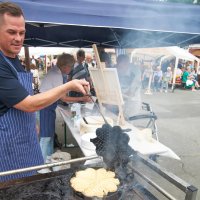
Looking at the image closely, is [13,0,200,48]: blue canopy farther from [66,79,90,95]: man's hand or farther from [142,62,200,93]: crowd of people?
[142,62,200,93]: crowd of people

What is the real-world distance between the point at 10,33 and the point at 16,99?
0.46 meters

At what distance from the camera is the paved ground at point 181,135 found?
4090mm

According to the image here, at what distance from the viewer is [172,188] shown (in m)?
3.41

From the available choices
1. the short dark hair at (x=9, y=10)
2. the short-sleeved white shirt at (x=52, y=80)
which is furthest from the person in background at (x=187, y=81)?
the short dark hair at (x=9, y=10)

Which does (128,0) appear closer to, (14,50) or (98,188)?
(14,50)

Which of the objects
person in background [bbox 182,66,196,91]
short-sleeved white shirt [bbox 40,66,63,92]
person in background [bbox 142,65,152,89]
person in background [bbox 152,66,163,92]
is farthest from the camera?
person in background [bbox 182,66,196,91]

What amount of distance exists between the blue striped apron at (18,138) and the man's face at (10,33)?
133 millimetres

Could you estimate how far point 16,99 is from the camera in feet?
4.89

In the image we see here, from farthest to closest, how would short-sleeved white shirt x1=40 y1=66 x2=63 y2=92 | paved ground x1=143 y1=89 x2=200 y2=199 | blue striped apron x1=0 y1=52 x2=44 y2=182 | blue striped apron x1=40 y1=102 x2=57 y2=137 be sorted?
paved ground x1=143 y1=89 x2=200 y2=199 → blue striped apron x1=40 y1=102 x2=57 y2=137 → short-sleeved white shirt x1=40 y1=66 x2=63 y2=92 → blue striped apron x1=0 y1=52 x2=44 y2=182

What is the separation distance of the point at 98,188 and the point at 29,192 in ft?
1.46

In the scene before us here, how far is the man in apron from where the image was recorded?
1503 millimetres

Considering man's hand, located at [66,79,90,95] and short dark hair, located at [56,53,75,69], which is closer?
man's hand, located at [66,79,90,95]

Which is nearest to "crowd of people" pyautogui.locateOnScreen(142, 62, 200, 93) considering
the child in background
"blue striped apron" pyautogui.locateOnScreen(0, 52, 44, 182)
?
the child in background

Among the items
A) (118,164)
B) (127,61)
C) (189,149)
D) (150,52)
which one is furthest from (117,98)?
(150,52)
